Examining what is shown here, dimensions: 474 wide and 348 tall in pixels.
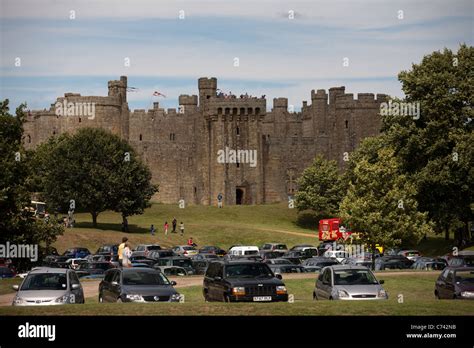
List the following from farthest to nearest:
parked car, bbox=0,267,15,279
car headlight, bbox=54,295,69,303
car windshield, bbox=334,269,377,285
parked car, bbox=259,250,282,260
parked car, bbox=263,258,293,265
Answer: parked car, bbox=259,250,282,260 < parked car, bbox=263,258,293,265 < parked car, bbox=0,267,15,279 < car windshield, bbox=334,269,377,285 < car headlight, bbox=54,295,69,303

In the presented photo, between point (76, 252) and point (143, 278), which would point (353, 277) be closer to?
point (143, 278)

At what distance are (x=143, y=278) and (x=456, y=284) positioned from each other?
34.3 ft

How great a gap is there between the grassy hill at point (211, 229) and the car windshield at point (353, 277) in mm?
40626

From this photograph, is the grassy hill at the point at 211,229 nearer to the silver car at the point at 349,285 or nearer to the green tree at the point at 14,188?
the green tree at the point at 14,188

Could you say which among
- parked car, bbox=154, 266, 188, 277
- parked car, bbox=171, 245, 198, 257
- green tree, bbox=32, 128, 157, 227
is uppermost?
green tree, bbox=32, 128, 157, 227

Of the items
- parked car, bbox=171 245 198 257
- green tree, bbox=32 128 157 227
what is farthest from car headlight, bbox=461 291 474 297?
green tree, bbox=32 128 157 227

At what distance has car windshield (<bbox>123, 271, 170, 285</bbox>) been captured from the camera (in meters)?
30.6

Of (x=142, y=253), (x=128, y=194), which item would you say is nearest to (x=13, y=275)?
(x=142, y=253)

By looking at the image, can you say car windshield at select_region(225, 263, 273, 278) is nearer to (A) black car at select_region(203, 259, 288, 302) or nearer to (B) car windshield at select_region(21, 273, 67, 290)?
(A) black car at select_region(203, 259, 288, 302)

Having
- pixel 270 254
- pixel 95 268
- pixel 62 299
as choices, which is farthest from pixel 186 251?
pixel 62 299

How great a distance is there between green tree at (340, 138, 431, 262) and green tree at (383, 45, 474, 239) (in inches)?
179

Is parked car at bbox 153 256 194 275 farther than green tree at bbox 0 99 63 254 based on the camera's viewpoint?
Yes

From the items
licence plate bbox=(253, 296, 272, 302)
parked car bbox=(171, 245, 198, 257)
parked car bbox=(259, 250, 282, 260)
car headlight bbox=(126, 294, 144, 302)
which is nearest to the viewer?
car headlight bbox=(126, 294, 144, 302)

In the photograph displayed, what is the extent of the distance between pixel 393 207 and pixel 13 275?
23.4m
